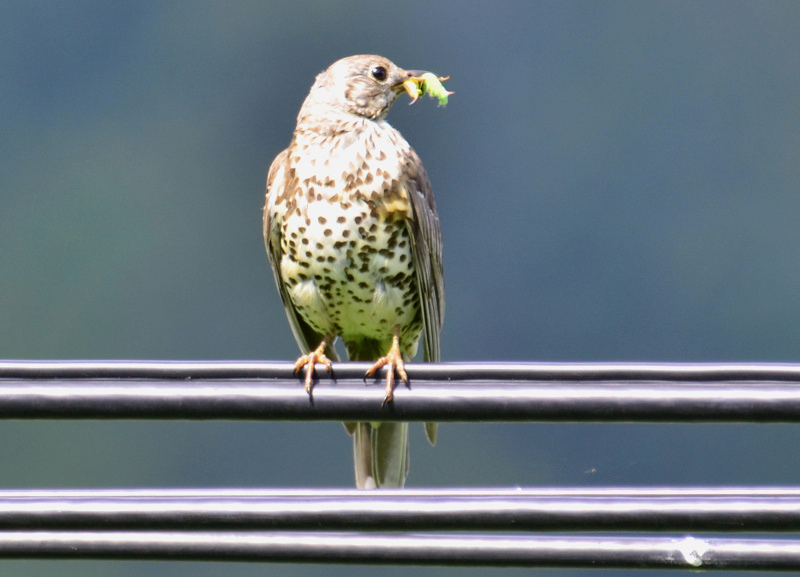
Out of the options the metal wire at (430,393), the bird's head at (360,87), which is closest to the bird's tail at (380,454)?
the bird's head at (360,87)

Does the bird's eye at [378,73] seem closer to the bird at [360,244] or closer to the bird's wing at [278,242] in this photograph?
the bird at [360,244]

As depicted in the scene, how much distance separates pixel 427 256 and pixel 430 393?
2.15 metres

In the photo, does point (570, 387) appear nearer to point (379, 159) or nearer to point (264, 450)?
point (379, 159)

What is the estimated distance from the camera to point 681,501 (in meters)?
3.01

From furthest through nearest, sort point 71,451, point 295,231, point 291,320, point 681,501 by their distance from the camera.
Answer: point 71,451 < point 291,320 < point 295,231 < point 681,501

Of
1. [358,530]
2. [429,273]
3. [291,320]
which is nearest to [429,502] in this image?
[358,530]

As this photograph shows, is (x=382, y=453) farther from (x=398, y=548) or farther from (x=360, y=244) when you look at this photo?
(x=398, y=548)

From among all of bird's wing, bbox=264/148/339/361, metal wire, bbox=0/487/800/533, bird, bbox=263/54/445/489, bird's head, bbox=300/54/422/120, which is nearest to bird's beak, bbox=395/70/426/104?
A: bird's head, bbox=300/54/422/120

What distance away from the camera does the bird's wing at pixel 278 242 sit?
211 inches

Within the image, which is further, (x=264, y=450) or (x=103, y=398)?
(x=264, y=450)

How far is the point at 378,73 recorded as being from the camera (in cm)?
580

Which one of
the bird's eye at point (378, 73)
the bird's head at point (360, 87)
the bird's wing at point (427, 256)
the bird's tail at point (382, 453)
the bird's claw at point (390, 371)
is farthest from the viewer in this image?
the bird's eye at point (378, 73)

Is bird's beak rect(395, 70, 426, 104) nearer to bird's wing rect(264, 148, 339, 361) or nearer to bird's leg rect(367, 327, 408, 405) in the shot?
bird's wing rect(264, 148, 339, 361)

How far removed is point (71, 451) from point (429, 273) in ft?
18.0
